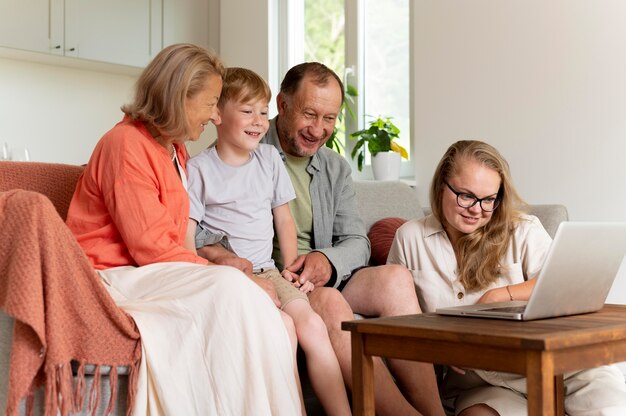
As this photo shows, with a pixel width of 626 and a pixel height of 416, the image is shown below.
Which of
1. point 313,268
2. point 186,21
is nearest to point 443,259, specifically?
point 313,268

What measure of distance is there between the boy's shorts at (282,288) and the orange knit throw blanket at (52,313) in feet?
1.86

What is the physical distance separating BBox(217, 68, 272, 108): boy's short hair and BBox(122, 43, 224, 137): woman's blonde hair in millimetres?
169

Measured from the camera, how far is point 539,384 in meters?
1.44

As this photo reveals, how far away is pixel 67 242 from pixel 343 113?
3328 mm

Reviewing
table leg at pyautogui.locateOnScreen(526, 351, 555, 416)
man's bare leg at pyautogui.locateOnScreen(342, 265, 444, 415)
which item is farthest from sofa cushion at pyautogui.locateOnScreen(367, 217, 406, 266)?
table leg at pyautogui.locateOnScreen(526, 351, 555, 416)

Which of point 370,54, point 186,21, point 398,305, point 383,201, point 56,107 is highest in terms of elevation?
point 186,21

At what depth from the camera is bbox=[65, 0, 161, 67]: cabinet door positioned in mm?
4977

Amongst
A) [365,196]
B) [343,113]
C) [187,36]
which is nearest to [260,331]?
[365,196]

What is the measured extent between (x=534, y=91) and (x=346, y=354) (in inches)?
86.3

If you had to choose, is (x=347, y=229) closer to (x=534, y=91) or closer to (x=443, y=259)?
(x=443, y=259)

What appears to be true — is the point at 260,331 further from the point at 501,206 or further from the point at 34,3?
the point at 34,3

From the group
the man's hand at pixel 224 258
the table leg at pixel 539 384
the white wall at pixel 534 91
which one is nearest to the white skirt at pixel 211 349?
the man's hand at pixel 224 258

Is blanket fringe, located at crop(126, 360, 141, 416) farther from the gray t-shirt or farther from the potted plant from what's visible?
the potted plant

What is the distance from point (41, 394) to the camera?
170cm
